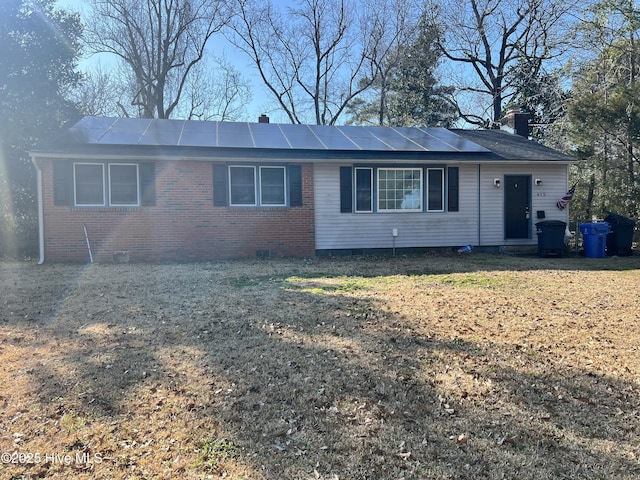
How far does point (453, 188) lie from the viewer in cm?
1179

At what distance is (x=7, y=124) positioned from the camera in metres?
13.8

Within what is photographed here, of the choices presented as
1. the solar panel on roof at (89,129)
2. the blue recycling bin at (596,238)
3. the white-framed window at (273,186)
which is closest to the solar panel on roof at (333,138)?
the white-framed window at (273,186)

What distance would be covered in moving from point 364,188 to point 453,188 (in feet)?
8.08

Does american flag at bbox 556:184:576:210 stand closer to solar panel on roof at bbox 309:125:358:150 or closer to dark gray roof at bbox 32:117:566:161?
Result: dark gray roof at bbox 32:117:566:161

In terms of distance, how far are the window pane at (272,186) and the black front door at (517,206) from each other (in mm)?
6262

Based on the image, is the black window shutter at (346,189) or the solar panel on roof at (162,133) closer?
the solar panel on roof at (162,133)

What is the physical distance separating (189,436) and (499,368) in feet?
8.10

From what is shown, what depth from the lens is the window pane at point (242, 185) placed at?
10.8 metres

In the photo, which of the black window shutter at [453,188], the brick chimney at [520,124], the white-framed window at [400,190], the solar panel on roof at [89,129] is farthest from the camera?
the brick chimney at [520,124]

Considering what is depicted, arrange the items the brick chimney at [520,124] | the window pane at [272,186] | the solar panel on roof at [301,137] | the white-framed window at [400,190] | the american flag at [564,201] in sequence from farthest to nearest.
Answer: the brick chimney at [520,124], the american flag at [564,201], the white-framed window at [400,190], the solar panel on roof at [301,137], the window pane at [272,186]

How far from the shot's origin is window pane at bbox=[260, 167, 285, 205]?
11.0 m

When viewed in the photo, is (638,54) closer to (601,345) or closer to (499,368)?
(601,345)

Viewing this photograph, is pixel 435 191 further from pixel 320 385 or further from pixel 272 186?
pixel 320 385

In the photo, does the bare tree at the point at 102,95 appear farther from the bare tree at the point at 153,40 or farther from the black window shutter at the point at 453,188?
the black window shutter at the point at 453,188
